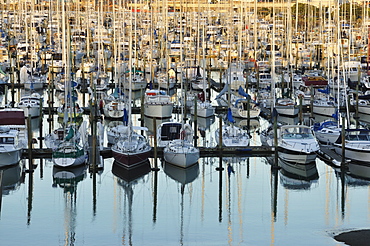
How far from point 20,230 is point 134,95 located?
32.7 m

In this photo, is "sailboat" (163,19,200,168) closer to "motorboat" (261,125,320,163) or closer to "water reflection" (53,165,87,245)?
"water reflection" (53,165,87,245)

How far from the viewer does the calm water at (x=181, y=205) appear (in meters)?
37.1

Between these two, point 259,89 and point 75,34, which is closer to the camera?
point 259,89

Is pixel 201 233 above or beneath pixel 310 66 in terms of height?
beneath

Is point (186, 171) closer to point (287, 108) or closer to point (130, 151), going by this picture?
point (130, 151)

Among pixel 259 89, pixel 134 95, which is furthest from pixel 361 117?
pixel 134 95

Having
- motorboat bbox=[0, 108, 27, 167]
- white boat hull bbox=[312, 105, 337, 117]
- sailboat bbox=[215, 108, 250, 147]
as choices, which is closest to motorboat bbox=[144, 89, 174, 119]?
white boat hull bbox=[312, 105, 337, 117]

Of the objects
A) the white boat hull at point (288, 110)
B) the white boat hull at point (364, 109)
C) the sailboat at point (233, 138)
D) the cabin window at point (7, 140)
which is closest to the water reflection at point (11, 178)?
the cabin window at point (7, 140)

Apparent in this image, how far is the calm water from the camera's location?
37.1 meters

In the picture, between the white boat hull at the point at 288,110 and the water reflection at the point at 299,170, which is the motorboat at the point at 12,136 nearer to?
the water reflection at the point at 299,170

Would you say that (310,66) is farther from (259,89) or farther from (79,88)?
(79,88)

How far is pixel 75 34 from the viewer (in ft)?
319

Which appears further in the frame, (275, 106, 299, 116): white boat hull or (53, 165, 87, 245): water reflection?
(275, 106, 299, 116): white boat hull

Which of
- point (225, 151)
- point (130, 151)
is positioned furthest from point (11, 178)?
point (225, 151)
